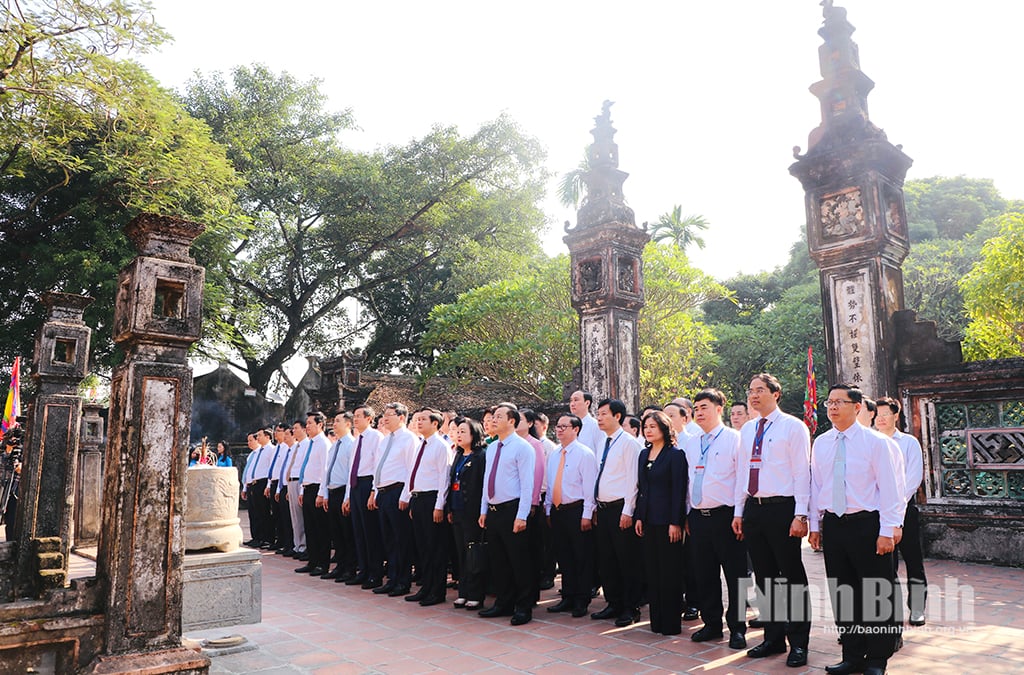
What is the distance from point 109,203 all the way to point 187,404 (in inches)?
540

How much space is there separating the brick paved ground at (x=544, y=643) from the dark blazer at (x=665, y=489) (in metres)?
0.83

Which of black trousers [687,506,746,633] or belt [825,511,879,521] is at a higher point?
belt [825,511,879,521]

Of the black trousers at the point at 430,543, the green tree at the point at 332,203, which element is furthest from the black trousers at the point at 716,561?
the green tree at the point at 332,203

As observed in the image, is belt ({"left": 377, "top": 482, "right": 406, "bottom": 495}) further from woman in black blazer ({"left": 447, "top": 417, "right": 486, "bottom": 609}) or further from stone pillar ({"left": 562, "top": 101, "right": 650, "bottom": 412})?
stone pillar ({"left": 562, "top": 101, "right": 650, "bottom": 412})

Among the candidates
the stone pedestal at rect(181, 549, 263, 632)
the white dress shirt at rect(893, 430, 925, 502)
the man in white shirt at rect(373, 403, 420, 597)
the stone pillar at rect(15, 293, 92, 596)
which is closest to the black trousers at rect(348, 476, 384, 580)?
the man in white shirt at rect(373, 403, 420, 597)

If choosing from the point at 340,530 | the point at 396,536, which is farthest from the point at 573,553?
the point at 340,530

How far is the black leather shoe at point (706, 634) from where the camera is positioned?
4824 millimetres

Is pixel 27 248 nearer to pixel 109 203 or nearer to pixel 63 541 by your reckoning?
pixel 109 203

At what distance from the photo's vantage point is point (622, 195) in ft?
35.9

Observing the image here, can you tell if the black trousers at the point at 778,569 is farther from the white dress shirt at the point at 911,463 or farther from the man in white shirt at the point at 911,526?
the white dress shirt at the point at 911,463

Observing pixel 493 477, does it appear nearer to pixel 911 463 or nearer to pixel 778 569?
pixel 778 569

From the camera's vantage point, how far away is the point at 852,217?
827 cm

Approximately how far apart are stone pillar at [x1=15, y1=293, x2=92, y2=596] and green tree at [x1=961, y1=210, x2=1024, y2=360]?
39.8 feet

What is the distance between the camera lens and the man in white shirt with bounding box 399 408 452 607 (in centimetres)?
644
